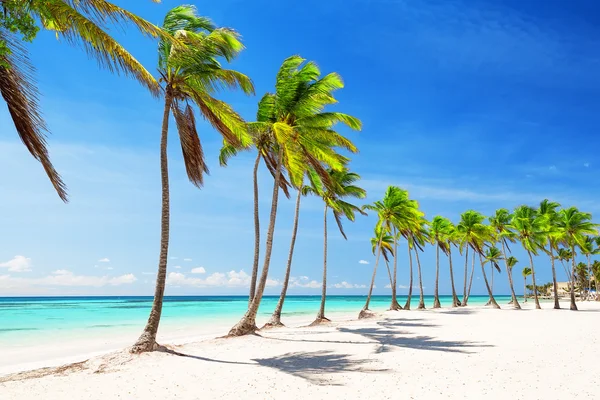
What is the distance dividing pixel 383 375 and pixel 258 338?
7490 mm

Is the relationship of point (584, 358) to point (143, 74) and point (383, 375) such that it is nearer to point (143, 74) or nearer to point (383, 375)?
point (383, 375)

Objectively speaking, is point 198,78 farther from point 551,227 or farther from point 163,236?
point 551,227

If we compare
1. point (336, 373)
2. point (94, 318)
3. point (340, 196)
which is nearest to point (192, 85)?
point (336, 373)

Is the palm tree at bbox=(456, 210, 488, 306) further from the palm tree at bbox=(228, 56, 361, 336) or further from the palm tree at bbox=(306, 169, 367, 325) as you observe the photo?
the palm tree at bbox=(228, 56, 361, 336)

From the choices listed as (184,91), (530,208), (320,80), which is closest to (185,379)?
(184,91)

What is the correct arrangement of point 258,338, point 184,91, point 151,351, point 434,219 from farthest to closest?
1. point 434,219
2. point 258,338
3. point 184,91
4. point 151,351

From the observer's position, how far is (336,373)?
8.40 meters

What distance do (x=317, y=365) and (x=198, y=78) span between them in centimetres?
874

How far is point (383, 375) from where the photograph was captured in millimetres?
8117

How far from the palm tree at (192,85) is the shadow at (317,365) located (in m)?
4.03

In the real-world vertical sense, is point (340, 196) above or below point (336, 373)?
above

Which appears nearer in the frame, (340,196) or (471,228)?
(340,196)

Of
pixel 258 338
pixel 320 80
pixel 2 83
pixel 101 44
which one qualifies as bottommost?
pixel 258 338

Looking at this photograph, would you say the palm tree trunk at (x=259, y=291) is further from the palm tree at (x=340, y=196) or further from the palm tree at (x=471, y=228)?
the palm tree at (x=471, y=228)
